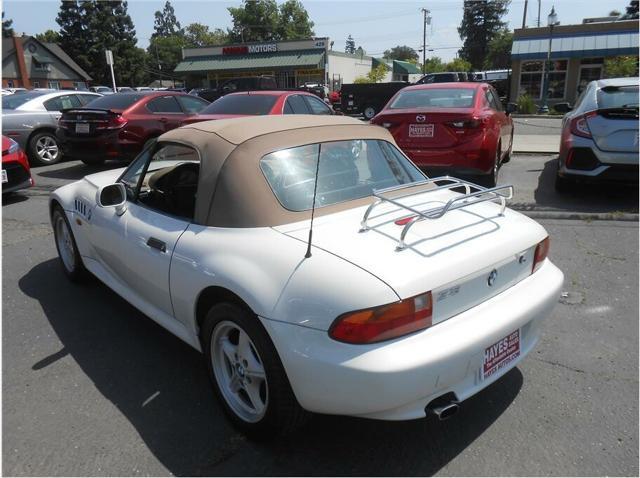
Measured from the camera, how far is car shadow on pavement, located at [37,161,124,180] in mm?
9539

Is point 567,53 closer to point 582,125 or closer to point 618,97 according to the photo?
point 618,97

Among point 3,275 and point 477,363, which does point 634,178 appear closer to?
point 477,363

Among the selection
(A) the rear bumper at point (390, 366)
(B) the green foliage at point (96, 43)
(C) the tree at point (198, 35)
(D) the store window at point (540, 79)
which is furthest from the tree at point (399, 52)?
(A) the rear bumper at point (390, 366)

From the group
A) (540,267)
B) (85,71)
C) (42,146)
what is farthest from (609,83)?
(85,71)

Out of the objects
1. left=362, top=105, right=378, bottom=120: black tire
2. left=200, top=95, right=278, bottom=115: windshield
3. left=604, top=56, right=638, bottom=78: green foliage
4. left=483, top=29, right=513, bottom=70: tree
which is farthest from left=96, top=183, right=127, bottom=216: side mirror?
left=483, top=29, right=513, bottom=70: tree

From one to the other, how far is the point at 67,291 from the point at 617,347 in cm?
434

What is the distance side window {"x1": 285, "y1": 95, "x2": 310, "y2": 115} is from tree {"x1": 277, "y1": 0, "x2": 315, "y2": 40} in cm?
8179

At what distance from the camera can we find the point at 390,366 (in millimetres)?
1916

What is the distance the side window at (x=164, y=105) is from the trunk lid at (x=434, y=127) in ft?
17.4

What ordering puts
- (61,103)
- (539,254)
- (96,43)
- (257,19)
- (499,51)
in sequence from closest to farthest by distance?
(539,254) → (61,103) → (499,51) → (96,43) → (257,19)

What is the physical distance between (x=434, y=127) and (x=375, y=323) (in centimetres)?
494

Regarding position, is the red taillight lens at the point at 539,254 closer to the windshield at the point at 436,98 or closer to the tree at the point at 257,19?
the windshield at the point at 436,98

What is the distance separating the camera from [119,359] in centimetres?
318

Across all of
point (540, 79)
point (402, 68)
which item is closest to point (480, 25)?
point (402, 68)
